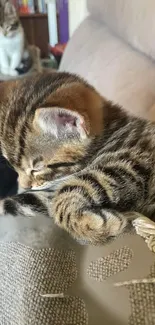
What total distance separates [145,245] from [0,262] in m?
0.26

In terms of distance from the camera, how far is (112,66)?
1.51m

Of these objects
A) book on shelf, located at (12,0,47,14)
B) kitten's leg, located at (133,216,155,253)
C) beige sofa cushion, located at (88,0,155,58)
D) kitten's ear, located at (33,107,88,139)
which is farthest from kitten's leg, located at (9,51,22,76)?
kitten's leg, located at (133,216,155,253)

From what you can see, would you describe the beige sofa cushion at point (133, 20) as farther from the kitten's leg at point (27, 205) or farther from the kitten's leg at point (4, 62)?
the kitten's leg at point (4, 62)

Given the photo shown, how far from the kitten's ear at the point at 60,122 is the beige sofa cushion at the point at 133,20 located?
0.66m

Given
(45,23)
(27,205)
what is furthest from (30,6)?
(27,205)

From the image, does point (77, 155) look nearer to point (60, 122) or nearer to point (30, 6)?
point (60, 122)

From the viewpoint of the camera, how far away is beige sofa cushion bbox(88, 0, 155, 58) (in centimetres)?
134

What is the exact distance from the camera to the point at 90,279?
2.27 ft

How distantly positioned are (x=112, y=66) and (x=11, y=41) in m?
1.64

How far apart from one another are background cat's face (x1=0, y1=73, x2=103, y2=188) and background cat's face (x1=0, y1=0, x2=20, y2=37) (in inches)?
87.1

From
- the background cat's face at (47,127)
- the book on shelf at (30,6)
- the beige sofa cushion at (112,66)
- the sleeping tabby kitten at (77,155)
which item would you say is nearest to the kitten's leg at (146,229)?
the sleeping tabby kitten at (77,155)

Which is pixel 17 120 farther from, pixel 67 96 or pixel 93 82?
pixel 93 82

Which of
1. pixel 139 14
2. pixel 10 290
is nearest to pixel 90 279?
pixel 10 290

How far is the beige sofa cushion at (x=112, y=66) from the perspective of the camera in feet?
4.31
